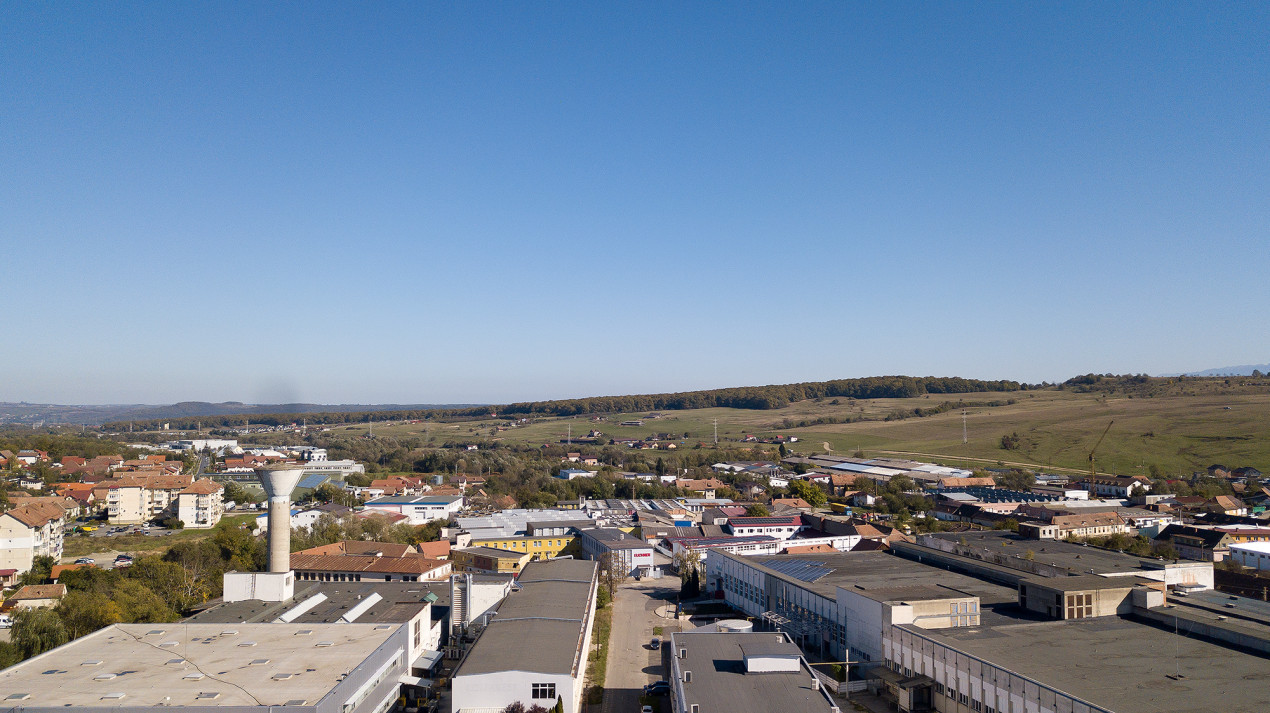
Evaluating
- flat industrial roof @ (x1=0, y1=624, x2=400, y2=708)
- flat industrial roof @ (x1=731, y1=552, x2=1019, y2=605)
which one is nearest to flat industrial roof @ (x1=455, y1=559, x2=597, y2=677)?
flat industrial roof @ (x1=0, y1=624, x2=400, y2=708)

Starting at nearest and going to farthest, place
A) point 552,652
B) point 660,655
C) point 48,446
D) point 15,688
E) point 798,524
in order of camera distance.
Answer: point 15,688
point 552,652
point 660,655
point 798,524
point 48,446

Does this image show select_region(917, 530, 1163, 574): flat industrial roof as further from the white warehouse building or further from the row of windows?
the row of windows

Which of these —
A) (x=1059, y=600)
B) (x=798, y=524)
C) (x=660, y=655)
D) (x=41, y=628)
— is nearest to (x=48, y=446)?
(x=41, y=628)

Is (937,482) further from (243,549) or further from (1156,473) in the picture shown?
(243,549)

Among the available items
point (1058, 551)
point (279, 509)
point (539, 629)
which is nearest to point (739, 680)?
point (539, 629)

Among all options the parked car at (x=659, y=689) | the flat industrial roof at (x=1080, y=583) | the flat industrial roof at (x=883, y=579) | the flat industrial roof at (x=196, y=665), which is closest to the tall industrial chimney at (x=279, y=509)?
the flat industrial roof at (x=196, y=665)

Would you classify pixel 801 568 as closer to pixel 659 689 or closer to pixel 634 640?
pixel 634 640

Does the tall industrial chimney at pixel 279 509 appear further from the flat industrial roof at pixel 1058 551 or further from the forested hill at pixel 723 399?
the forested hill at pixel 723 399
